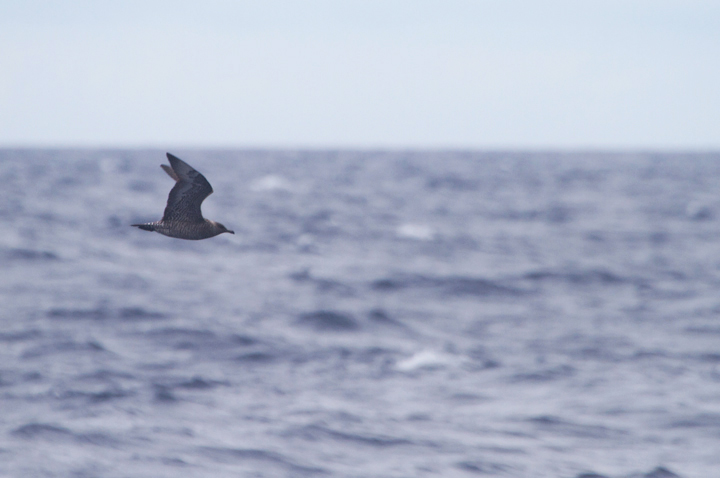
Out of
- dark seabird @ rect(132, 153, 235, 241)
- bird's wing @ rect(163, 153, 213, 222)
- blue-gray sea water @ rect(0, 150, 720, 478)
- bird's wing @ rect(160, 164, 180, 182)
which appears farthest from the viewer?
blue-gray sea water @ rect(0, 150, 720, 478)

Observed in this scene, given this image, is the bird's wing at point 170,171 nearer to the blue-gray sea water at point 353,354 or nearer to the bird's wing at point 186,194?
the bird's wing at point 186,194

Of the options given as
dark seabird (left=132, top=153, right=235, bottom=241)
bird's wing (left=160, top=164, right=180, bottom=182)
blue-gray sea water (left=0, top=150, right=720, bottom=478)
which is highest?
bird's wing (left=160, top=164, right=180, bottom=182)

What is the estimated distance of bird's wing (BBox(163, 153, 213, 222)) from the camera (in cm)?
443

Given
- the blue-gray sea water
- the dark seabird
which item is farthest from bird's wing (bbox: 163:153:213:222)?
the blue-gray sea water

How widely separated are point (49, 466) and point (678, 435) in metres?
10.8

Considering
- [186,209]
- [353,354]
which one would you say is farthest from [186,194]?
[353,354]

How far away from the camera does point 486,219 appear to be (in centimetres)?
5050

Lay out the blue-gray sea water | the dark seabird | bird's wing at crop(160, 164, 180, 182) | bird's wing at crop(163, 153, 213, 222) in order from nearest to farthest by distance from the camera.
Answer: the dark seabird, bird's wing at crop(163, 153, 213, 222), bird's wing at crop(160, 164, 180, 182), the blue-gray sea water

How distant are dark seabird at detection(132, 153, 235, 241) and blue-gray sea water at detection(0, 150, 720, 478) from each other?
924 centimetres

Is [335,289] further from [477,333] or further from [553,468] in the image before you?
[553,468]

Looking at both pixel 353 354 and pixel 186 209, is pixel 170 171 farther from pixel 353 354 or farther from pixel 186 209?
pixel 353 354

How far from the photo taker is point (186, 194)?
177 inches

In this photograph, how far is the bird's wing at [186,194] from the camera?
4426mm

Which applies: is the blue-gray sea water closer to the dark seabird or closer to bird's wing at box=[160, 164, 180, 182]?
bird's wing at box=[160, 164, 180, 182]
